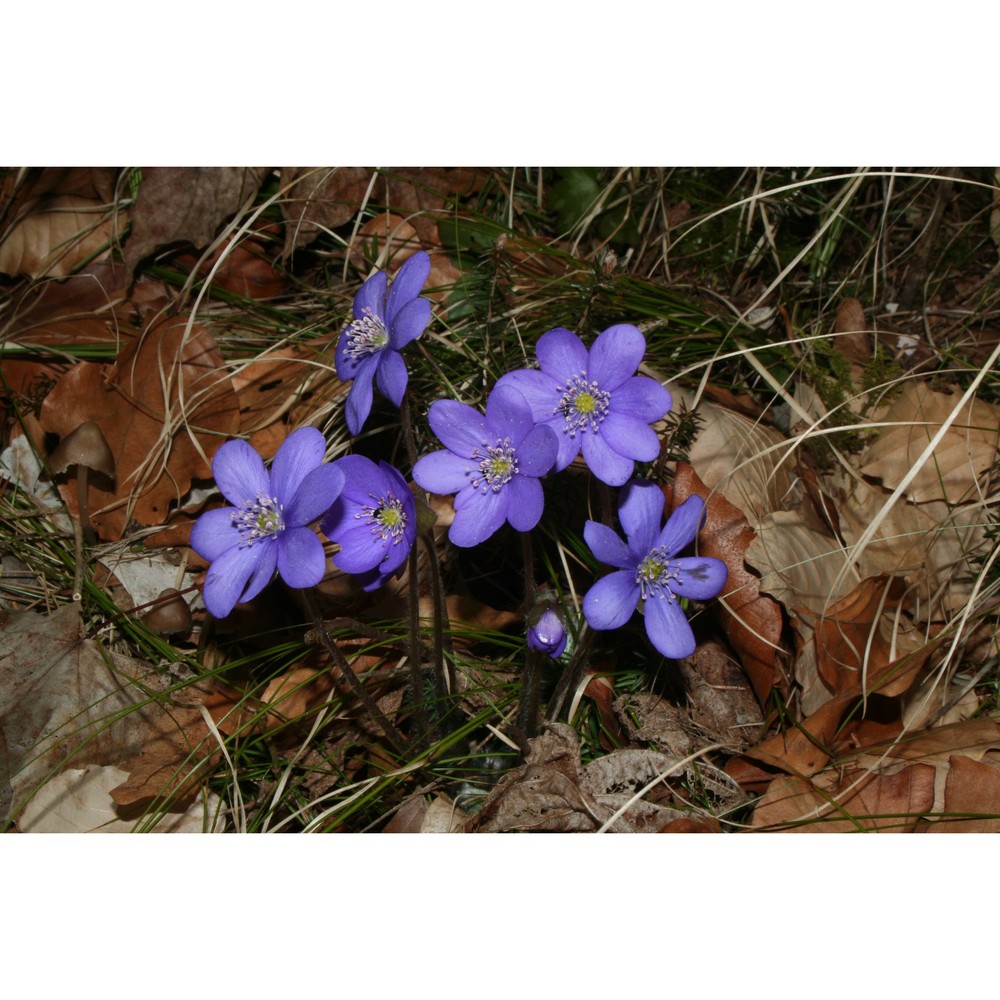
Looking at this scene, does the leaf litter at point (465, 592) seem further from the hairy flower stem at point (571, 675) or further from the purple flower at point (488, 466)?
the purple flower at point (488, 466)

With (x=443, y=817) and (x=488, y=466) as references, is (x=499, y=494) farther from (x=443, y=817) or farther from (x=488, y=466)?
(x=443, y=817)

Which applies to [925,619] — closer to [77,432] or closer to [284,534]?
[284,534]

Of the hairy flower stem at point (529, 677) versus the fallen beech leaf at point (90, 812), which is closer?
the hairy flower stem at point (529, 677)

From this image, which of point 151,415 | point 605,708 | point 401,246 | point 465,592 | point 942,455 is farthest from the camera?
point 401,246

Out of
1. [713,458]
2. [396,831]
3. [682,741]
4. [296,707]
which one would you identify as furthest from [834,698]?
[296,707]

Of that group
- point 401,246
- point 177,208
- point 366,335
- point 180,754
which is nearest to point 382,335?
point 366,335

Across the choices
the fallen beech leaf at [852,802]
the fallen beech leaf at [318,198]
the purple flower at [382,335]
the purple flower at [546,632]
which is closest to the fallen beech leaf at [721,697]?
the fallen beech leaf at [852,802]
